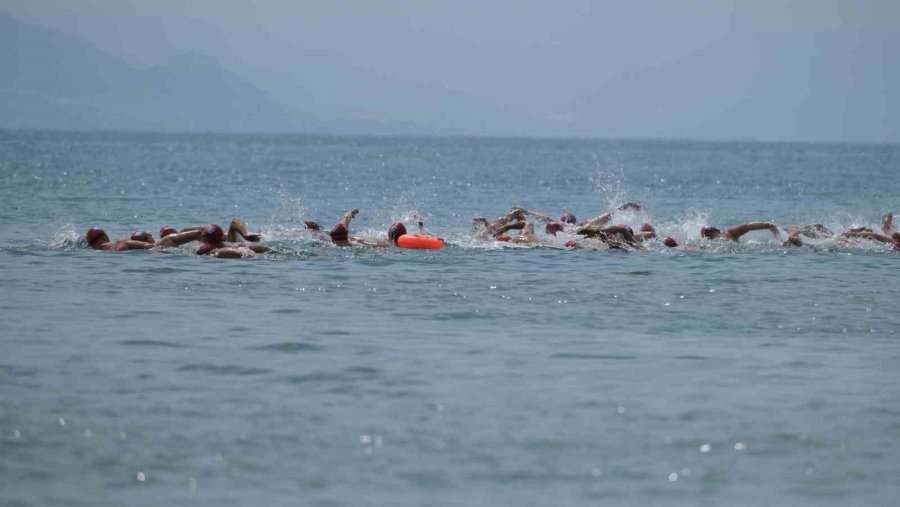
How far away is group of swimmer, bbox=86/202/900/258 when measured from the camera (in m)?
26.6

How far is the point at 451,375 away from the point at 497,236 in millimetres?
15196

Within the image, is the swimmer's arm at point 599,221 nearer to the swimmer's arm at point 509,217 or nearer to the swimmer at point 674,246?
the swimmer's arm at point 509,217

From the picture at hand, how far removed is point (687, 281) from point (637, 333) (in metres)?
5.95

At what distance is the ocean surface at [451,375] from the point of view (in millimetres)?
11234

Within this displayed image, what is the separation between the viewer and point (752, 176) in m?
95.5

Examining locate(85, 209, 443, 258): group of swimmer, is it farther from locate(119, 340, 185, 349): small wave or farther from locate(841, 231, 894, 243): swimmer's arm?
locate(841, 231, 894, 243): swimmer's arm

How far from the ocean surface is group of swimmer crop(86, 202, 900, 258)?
1.49 feet

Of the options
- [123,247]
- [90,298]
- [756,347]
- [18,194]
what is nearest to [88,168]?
[18,194]

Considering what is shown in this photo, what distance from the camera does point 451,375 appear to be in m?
15.0

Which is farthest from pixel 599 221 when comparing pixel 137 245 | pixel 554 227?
pixel 137 245

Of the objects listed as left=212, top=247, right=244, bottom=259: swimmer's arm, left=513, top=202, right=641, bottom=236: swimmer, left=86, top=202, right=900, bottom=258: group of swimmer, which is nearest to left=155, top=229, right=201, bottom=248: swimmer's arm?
left=86, top=202, right=900, bottom=258: group of swimmer

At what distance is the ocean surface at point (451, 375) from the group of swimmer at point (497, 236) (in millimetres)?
453

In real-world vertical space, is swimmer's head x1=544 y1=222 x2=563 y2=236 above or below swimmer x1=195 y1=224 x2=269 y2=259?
above

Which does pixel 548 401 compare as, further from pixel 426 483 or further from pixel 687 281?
pixel 687 281
